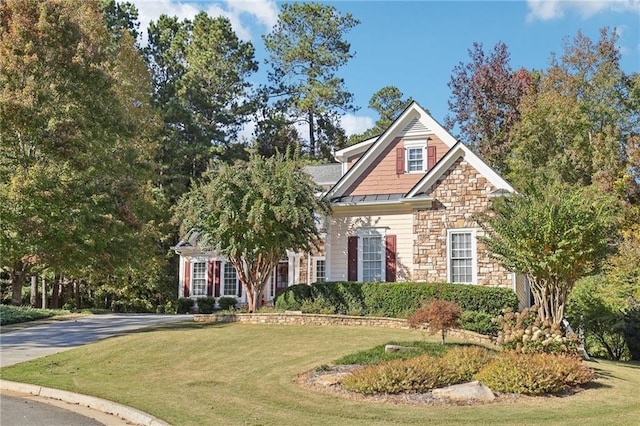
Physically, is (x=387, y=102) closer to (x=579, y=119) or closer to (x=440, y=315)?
(x=579, y=119)

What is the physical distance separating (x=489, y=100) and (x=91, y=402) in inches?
1409

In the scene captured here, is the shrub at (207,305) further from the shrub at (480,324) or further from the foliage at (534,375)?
the foliage at (534,375)

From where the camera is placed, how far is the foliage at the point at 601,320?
2159cm

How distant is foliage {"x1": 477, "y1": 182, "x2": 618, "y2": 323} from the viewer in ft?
50.2

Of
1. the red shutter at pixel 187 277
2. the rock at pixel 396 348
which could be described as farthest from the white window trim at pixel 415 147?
the red shutter at pixel 187 277

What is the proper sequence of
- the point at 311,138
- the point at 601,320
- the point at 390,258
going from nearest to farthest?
1. the point at 601,320
2. the point at 390,258
3. the point at 311,138

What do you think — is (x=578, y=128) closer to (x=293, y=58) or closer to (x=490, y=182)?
(x=490, y=182)

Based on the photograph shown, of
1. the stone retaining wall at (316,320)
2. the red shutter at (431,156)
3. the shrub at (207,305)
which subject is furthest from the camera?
the shrub at (207,305)

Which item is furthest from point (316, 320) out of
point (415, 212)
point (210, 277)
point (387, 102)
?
point (387, 102)

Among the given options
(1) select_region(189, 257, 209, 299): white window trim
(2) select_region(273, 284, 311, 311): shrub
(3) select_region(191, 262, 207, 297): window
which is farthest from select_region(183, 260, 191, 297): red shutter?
(2) select_region(273, 284, 311, 311): shrub

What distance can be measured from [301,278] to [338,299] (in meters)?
6.03

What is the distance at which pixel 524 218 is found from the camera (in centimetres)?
1560

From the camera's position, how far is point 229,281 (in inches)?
1278

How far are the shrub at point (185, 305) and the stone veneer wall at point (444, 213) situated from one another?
14.7 metres
